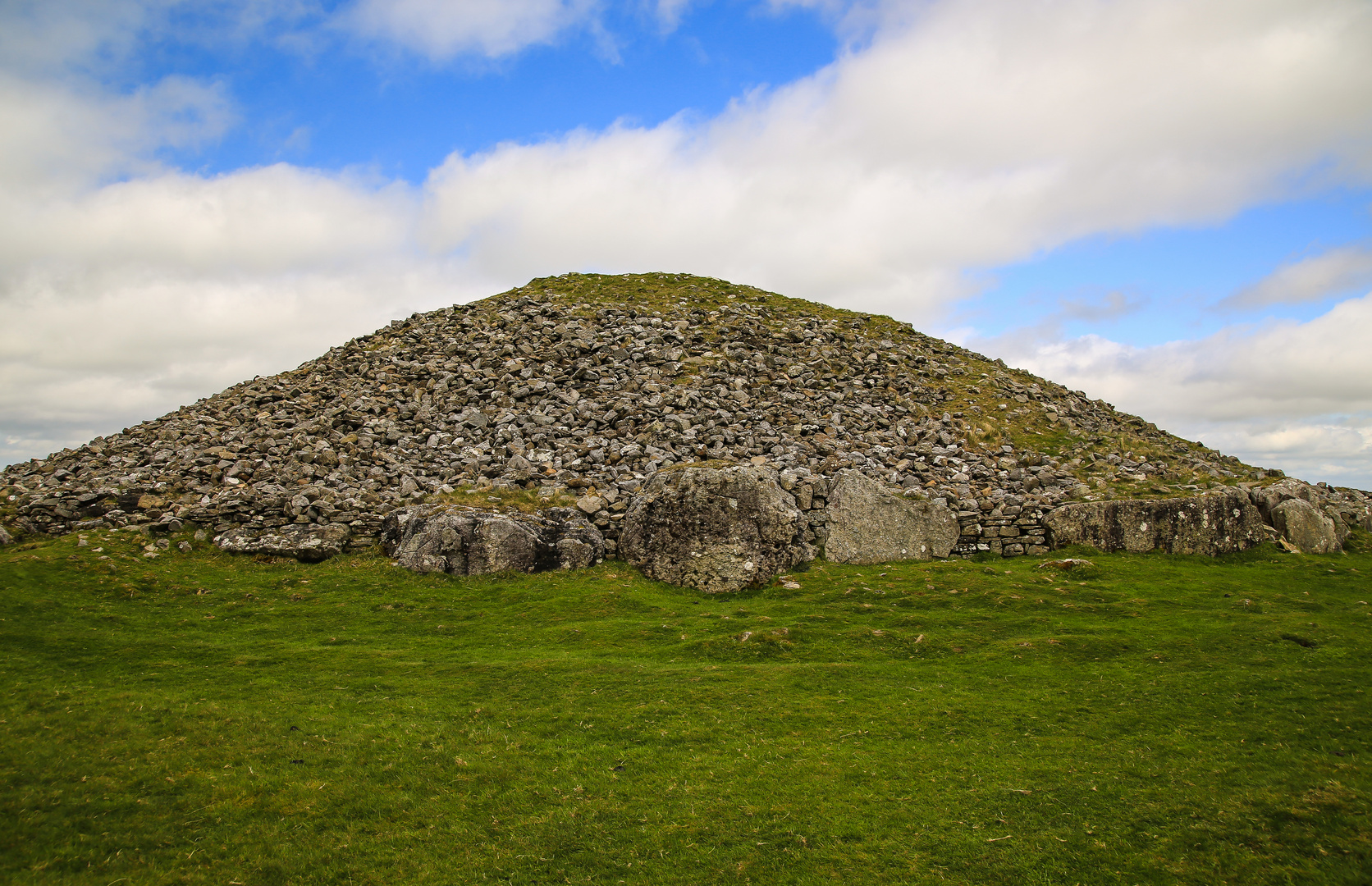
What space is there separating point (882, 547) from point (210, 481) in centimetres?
3591

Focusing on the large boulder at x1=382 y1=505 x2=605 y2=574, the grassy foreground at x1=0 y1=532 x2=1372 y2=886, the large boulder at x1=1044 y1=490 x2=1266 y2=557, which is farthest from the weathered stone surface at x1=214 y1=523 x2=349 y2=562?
the large boulder at x1=1044 y1=490 x2=1266 y2=557

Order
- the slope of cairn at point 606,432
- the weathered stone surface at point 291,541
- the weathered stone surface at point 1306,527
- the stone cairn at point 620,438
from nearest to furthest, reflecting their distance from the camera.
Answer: the weathered stone surface at point 291,541 → the weathered stone surface at point 1306,527 → the stone cairn at point 620,438 → the slope of cairn at point 606,432

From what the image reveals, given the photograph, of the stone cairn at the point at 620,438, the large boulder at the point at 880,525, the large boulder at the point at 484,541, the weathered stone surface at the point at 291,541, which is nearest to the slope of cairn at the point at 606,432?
the stone cairn at the point at 620,438

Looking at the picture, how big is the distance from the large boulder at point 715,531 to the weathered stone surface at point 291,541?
1351cm

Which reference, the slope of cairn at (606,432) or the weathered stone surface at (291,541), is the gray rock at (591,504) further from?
the weathered stone surface at (291,541)

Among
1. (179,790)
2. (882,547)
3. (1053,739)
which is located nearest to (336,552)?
(179,790)

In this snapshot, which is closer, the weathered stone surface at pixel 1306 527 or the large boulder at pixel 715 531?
the large boulder at pixel 715 531

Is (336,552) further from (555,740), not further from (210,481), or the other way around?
(555,740)

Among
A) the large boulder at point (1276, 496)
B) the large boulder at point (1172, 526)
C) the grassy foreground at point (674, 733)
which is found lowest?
the grassy foreground at point (674, 733)

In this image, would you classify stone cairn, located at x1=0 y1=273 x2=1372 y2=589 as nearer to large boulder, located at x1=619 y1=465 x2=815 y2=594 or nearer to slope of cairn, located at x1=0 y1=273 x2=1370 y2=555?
slope of cairn, located at x1=0 y1=273 x2=1370 y2=555

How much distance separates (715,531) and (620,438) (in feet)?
36.8

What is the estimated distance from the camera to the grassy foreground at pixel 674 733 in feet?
38.4

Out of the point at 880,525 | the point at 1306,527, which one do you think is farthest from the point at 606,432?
the point at 1306,527

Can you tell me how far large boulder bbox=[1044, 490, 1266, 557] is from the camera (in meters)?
34.0
